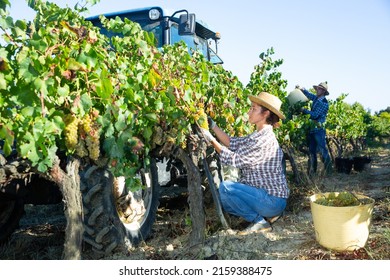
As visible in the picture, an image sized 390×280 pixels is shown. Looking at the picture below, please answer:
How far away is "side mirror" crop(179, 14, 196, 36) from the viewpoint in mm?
4203

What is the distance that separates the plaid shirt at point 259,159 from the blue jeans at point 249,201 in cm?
7

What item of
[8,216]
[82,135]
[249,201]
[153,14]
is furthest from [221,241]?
[153,14]

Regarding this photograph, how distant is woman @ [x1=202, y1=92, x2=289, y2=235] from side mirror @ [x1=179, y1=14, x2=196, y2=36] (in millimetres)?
1327

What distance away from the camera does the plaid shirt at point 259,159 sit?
124 inches

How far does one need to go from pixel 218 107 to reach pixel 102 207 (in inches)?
58.3

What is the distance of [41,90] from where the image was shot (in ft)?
5.74

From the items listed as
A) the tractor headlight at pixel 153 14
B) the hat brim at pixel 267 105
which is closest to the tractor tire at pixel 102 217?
the hat brim at pixel 267 105

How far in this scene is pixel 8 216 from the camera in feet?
9.99

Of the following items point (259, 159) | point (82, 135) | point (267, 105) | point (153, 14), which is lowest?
point (259, 159)

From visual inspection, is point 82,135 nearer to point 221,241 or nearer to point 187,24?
point 221,241

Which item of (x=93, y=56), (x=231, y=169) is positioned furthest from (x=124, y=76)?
(x=231, y=169)

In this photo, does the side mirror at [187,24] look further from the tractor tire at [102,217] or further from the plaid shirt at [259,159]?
the tractor tire at [102,217]

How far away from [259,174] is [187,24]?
6.36ft

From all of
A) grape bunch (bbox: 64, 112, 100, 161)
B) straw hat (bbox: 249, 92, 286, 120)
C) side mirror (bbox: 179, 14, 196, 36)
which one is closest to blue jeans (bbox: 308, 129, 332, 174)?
side mirror (bbox: 179, 14, 196, 36)
